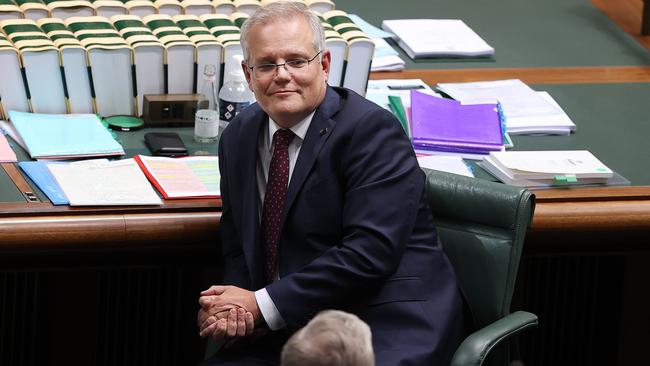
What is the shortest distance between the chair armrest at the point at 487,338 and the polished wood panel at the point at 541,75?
46.8 inches

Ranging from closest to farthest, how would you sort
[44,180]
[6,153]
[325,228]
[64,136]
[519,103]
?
1. [325,228]
2. [44,180]
3. [6,153]
4. [64,136]
5. [519,103]

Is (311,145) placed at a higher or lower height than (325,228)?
higher

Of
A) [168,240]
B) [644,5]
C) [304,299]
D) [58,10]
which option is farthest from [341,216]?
[644,5]

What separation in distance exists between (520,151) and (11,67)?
1.30 meters

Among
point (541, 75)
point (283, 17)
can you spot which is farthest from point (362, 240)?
point (541, 75)

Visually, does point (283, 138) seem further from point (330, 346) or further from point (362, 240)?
point (330, 346)

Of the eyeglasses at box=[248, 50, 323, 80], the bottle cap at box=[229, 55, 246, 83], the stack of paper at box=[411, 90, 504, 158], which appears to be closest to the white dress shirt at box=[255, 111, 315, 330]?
the eyeglasses at box=[248, 50, 323, 80]

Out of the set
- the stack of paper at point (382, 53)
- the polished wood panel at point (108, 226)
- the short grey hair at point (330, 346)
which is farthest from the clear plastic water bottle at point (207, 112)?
the short grey hair at point (330, 346)

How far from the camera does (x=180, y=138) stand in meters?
3.16

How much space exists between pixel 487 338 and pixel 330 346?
2.80ft

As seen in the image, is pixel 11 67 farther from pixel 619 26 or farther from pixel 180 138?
pixel 619 26

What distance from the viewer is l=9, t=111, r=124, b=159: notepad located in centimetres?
296

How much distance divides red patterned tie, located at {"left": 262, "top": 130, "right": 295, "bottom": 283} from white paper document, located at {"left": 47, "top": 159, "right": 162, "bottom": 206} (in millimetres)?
282

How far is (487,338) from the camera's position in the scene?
2479 mm
